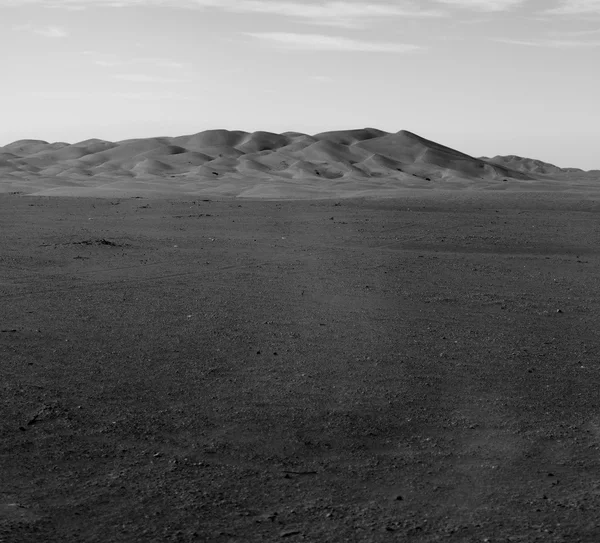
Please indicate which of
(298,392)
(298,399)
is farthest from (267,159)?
(298,399)

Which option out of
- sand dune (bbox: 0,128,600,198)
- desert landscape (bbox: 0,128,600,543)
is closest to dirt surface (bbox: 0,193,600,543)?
desert landscape (bbox: 0,128,600,543)

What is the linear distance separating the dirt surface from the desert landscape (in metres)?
0.02

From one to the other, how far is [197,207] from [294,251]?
1041cm

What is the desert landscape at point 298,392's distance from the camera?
4.84 metres

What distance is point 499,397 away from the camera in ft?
22.9

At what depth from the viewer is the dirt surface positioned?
4820mm

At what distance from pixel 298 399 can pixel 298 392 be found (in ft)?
0.59

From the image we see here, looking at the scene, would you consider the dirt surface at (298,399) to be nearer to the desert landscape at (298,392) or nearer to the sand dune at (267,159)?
the desert landscape at (298,392)

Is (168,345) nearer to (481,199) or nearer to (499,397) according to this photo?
(499,397)

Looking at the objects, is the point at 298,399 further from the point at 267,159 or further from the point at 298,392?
the point at 267,159

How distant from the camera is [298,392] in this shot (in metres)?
7.05

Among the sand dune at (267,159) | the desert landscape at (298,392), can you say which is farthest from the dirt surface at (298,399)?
the sand dune at (267,159)

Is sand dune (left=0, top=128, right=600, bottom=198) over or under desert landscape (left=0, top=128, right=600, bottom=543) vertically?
over

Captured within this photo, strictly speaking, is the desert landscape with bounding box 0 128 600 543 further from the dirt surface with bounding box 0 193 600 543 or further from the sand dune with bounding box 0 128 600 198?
the sand dune with bounding box 0 128 600 198
